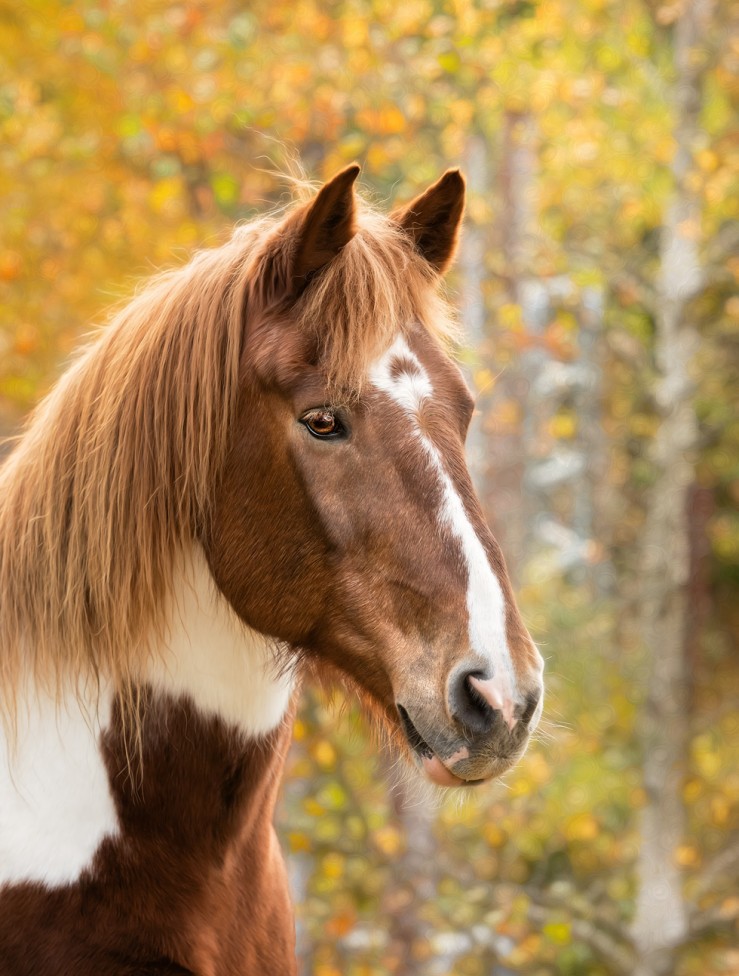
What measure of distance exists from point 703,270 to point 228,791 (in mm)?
6037

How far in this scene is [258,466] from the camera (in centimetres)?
220

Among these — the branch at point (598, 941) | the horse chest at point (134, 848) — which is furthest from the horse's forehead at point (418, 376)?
the branch at point (598, 941)

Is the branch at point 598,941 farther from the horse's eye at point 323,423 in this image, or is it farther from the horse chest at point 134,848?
the horse's eye at point 323,423

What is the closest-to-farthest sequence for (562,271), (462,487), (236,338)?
1. (462,487)
2. (236,338)
3. (562,271)

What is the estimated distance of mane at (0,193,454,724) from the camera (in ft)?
7.25

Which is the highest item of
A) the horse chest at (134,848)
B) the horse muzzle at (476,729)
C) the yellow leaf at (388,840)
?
the horse muzzle at (476,729)

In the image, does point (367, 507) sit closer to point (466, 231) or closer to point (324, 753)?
point (324, 753)

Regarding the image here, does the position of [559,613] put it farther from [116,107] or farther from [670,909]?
[116,107]

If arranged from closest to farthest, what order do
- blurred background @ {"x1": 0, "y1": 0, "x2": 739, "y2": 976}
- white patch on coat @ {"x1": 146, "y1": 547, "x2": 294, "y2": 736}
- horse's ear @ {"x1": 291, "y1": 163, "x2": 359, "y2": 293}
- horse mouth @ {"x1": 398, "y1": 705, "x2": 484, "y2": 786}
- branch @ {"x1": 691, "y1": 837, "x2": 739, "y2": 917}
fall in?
horse mouth @ {"x1": 398, "y1": 705, "x2": 484, "y2": 786} < horse's ear @ {"x1": 291, "y1": 163, "x2": 359, "y2": 293} < white patch on coat @ {"x1": 146, "y1": 547, "x2": 294, "y2": 736} < blurred background @ {"x1": 0, "y1": 0, "x2": 739, "y2": 976} < branch @ {"x1": 691, "y1": 837, "x2": 739, "y2": 917}

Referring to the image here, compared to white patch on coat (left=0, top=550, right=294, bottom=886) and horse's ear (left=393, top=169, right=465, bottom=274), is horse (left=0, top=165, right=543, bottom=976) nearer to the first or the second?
white patch on coat (left=0, top=550, right=294, bottom=886)

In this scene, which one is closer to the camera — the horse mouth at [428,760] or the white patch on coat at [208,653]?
the horse mouth at [428,760]

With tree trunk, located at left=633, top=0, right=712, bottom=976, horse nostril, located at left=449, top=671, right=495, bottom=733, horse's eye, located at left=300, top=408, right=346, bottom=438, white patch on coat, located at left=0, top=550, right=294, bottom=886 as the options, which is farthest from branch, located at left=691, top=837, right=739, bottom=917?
horse's eye, located at left=300, top=408, right=346, bottom=438

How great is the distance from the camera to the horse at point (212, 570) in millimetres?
2096

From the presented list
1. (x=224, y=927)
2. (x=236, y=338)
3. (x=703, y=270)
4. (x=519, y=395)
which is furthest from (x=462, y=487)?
(x=519, y=395)
